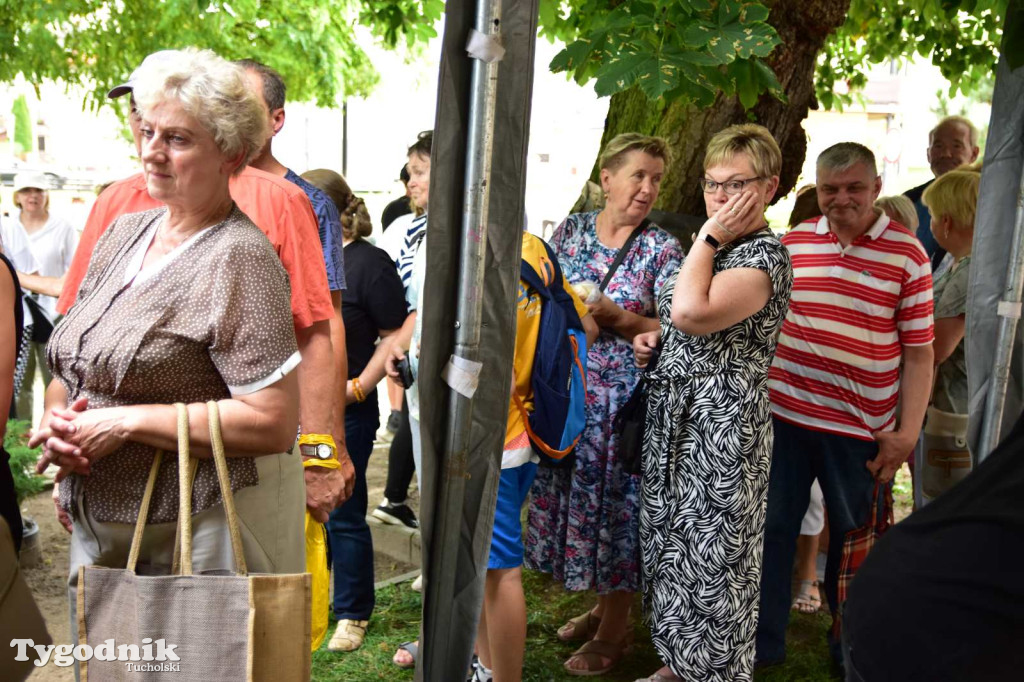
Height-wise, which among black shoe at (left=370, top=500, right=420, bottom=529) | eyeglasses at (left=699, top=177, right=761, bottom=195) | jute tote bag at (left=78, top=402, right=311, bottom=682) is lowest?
black shoe at (left=370, top=500, right=420, bottom=529)

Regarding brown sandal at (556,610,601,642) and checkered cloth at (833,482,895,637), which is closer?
checkered cloth at (833,482,895,637)

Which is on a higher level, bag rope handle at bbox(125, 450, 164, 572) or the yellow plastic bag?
bag rope handle at bbox(125, 450, 164, 572)

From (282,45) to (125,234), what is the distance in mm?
8555

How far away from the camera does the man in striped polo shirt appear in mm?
3734

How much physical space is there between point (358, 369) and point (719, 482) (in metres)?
1.57

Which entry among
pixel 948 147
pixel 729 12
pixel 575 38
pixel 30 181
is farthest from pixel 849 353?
pixel 30 181

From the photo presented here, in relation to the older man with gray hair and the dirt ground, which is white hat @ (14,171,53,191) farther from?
the older man with gray hair

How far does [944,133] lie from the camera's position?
6.04 m

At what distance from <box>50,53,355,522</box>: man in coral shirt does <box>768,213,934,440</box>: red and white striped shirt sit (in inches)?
76.7

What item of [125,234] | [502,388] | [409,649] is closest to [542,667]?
[409,649]

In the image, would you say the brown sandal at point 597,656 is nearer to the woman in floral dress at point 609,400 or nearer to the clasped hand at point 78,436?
the woman in floral dress at point 609,400

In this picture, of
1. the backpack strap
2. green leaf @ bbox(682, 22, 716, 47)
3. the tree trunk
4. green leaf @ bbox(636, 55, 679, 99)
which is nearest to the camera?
green leaf @ bbox(636, 55, 679, 99)

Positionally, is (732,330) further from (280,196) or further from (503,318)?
(280,196)

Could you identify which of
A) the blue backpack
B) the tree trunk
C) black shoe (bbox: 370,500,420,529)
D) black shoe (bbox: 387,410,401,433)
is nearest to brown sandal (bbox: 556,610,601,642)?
the blue backpack
